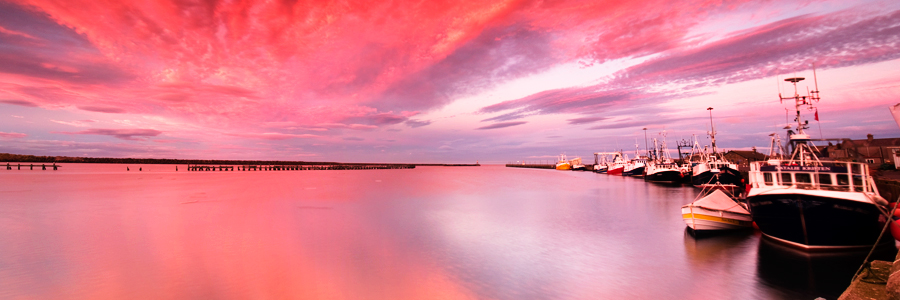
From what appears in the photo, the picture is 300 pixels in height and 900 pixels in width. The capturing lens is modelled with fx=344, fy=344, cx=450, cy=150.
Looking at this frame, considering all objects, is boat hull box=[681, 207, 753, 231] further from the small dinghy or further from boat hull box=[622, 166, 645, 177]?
boat hull box=[622, 166, 645, 177]

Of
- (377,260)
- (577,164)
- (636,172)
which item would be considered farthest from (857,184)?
(577,164)

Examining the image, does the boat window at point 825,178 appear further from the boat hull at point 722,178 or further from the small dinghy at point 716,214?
the boat hull at point 722,178

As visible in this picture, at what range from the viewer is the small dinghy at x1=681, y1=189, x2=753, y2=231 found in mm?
14367

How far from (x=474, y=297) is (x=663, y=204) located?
2553 centimetres

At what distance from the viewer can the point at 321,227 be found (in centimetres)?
1648

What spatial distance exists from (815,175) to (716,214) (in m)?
3.41

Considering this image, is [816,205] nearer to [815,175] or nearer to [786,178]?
[815,175]

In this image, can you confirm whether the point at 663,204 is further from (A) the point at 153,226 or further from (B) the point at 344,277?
(A) the point at 153,226

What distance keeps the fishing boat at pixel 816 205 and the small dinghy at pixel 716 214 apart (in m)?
1.40

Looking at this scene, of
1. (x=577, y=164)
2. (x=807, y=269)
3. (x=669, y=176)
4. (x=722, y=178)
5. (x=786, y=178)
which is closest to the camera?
(x=807, y=269)

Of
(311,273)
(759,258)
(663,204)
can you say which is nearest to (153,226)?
(311,273)

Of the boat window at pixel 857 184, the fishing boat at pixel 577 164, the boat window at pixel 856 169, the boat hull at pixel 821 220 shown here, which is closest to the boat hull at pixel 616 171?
the fishing boat at pixel 577 164

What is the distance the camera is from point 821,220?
Result: 10.8 metres

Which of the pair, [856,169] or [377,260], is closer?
[377,260]
